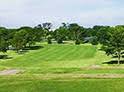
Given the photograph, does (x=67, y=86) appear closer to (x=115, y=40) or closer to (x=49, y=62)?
(x=115, y=40)

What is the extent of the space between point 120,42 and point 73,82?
35.3 meters

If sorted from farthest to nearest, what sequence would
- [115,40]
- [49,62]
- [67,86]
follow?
[49,62] → [115,40] → [67,86]

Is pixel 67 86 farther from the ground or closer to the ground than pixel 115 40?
closer to the ground

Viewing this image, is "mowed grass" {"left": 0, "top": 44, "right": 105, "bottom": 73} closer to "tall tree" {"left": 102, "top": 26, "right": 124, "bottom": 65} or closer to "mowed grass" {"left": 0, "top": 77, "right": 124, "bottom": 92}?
"tall tree" {"left": 102, "top": 26, "right": 124, "bottom": 65}

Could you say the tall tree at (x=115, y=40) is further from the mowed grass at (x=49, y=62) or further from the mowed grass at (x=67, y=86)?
the mowed grass at (x=67, y=86)

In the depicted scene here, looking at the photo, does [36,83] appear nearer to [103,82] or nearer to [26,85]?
[26,85]

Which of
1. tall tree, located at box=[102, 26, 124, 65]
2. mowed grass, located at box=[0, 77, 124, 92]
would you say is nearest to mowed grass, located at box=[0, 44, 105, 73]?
tall tree, located at box=[102, 26, 124, 65]

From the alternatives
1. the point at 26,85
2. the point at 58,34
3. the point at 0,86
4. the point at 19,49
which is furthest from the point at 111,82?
the point at 58,34

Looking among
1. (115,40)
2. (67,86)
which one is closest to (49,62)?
(115,40)

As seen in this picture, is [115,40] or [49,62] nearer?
[115,40]

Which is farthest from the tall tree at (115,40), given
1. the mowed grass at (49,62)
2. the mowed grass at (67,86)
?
the mowed grass at (67,86)

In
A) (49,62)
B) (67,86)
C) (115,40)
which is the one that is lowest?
(49,62)

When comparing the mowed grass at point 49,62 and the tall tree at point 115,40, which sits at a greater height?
the tall tree at point 115,40

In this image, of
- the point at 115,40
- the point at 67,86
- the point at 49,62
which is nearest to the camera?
the point at 67,86
